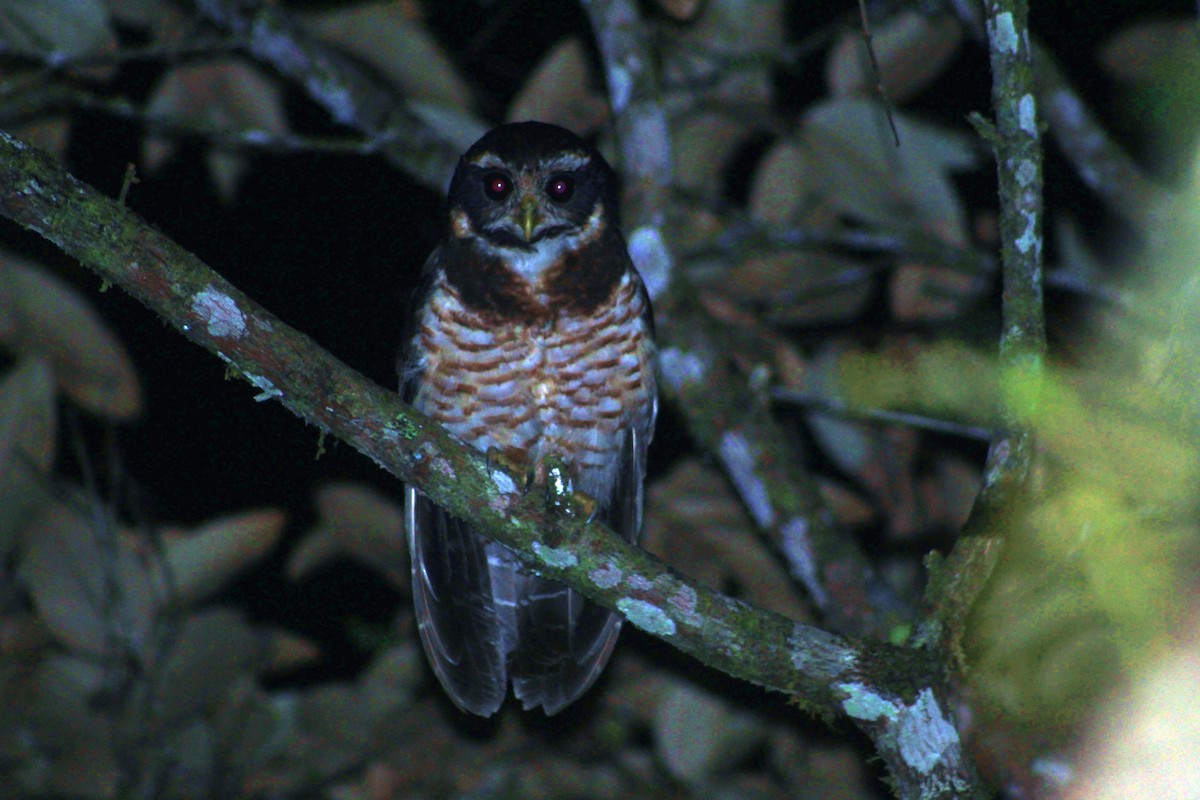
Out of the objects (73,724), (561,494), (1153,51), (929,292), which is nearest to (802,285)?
(929,292)

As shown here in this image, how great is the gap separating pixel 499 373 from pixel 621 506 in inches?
27.6

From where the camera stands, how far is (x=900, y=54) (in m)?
3.69

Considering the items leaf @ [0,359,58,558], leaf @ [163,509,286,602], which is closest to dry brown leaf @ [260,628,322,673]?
leaf @ [163,509,286,602]

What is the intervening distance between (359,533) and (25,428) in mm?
1064

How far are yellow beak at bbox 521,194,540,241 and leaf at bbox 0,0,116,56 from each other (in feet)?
4.45

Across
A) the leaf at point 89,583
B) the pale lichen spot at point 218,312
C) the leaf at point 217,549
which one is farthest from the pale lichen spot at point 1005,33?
the leaf at point 89,583

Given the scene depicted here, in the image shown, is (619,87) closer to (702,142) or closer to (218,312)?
(702,142)

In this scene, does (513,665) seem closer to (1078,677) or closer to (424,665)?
(424,665)

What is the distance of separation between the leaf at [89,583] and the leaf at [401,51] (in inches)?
65.7

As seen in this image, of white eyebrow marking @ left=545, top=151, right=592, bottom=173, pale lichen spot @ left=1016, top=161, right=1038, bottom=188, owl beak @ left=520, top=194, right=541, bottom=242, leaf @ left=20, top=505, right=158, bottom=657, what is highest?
pale lichen spot @ left=1016, top=161, right=1038, bottom=188

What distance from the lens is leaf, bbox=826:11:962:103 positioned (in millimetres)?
3697

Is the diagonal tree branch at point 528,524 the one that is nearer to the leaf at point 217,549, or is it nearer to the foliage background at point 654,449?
the foliage background at point 654,449

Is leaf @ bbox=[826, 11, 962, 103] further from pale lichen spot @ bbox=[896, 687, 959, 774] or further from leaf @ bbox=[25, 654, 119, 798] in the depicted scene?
leaf @ bbox=[25, 654, 119, 798]

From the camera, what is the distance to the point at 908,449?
4156mm
